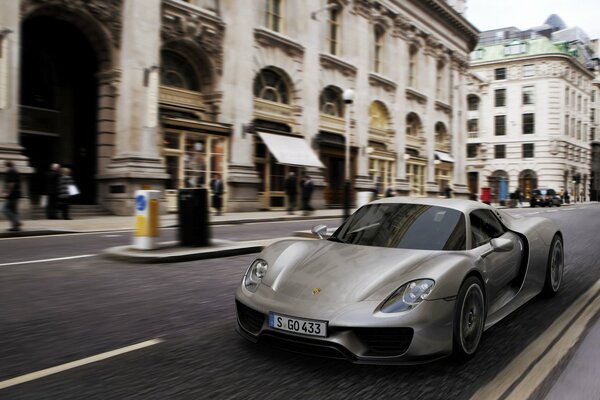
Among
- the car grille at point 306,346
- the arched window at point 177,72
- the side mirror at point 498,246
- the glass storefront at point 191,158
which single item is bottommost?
the car grille at point 306,346

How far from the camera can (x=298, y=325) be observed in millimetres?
3150

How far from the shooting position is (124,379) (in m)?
3.08

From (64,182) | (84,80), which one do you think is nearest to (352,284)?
(64,182)

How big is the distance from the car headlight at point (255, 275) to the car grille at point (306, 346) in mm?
486

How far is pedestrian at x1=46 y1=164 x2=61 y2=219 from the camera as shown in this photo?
15477 millimetres

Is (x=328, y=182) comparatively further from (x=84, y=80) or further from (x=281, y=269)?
(x=281, y=269)

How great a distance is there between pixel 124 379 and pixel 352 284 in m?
1.53

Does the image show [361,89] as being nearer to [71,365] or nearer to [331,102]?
[331,102]

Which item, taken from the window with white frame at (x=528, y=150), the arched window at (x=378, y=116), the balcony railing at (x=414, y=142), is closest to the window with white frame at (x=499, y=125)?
the window with white frame at (x=528, y=150)

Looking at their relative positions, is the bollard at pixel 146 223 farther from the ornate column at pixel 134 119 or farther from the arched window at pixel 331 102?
the arched window at pixel 331 102

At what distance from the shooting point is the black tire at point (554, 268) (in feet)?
17.7

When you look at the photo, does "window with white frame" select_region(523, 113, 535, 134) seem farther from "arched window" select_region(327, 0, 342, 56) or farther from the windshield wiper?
the windshield wiper

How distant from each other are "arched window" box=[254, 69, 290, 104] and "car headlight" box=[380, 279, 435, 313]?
71.5ft

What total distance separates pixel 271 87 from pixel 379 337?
2305 cm
